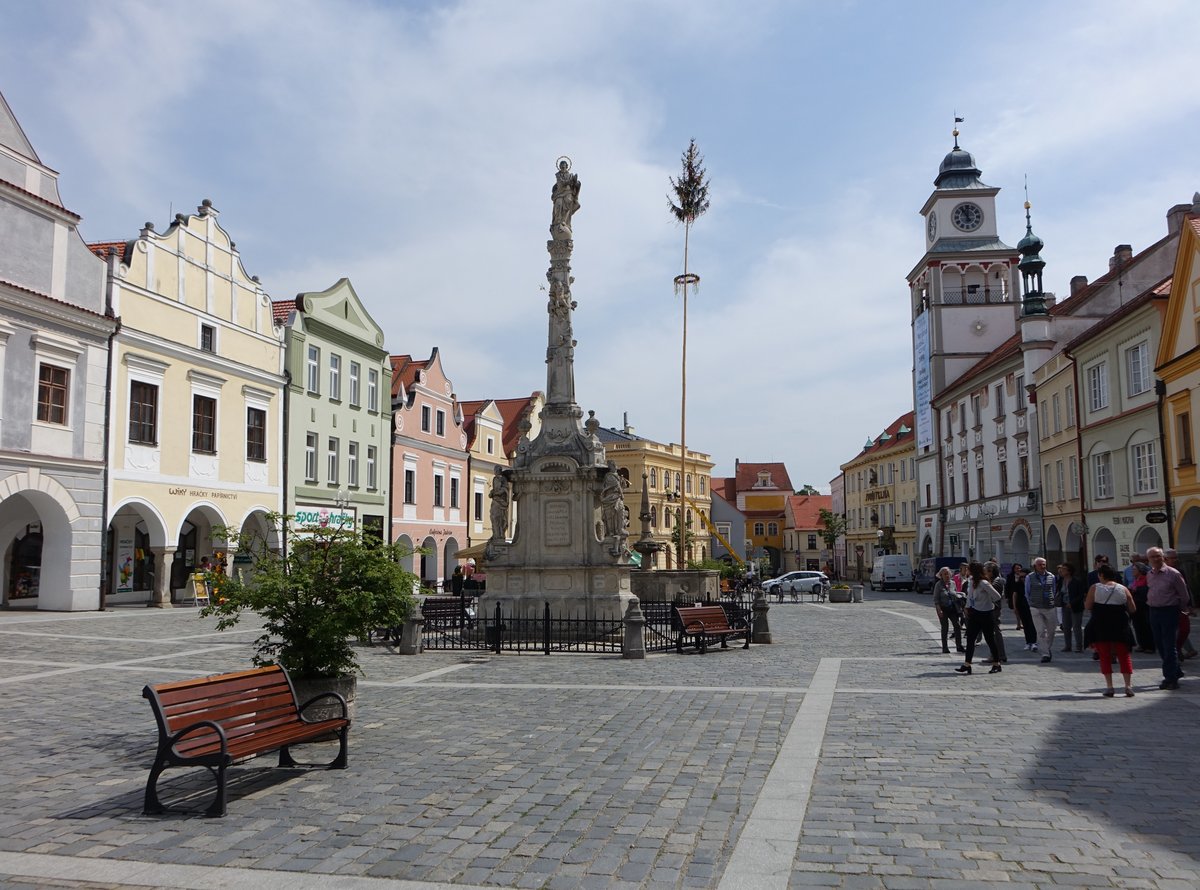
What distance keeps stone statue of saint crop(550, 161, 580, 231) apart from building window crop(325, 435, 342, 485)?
1991cm

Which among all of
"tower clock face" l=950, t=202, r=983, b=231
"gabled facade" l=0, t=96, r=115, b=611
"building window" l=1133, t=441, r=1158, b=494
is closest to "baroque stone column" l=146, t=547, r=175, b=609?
"gabled facade" l=0, t=96, r=115, b=611

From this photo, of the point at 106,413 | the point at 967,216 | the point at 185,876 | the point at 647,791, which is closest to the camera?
the point at 185,876

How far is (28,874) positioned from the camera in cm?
518

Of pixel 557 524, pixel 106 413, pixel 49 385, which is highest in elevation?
pixel 49 385

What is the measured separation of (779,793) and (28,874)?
4710 mm

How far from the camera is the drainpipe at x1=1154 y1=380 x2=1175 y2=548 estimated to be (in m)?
28.3

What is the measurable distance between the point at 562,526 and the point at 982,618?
30.4 ft

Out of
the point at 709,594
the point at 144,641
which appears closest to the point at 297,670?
the point at 144,641

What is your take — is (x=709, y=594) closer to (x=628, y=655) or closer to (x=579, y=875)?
(x=628, y=655)

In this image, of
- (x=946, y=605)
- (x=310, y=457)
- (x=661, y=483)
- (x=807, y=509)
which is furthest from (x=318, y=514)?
(x=807, y=509)

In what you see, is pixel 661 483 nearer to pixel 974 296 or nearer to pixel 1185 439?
pixel 974 296

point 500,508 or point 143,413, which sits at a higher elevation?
point 143,413

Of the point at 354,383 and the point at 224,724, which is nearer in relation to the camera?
the point at 224,724

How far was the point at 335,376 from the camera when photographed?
1559 inches
